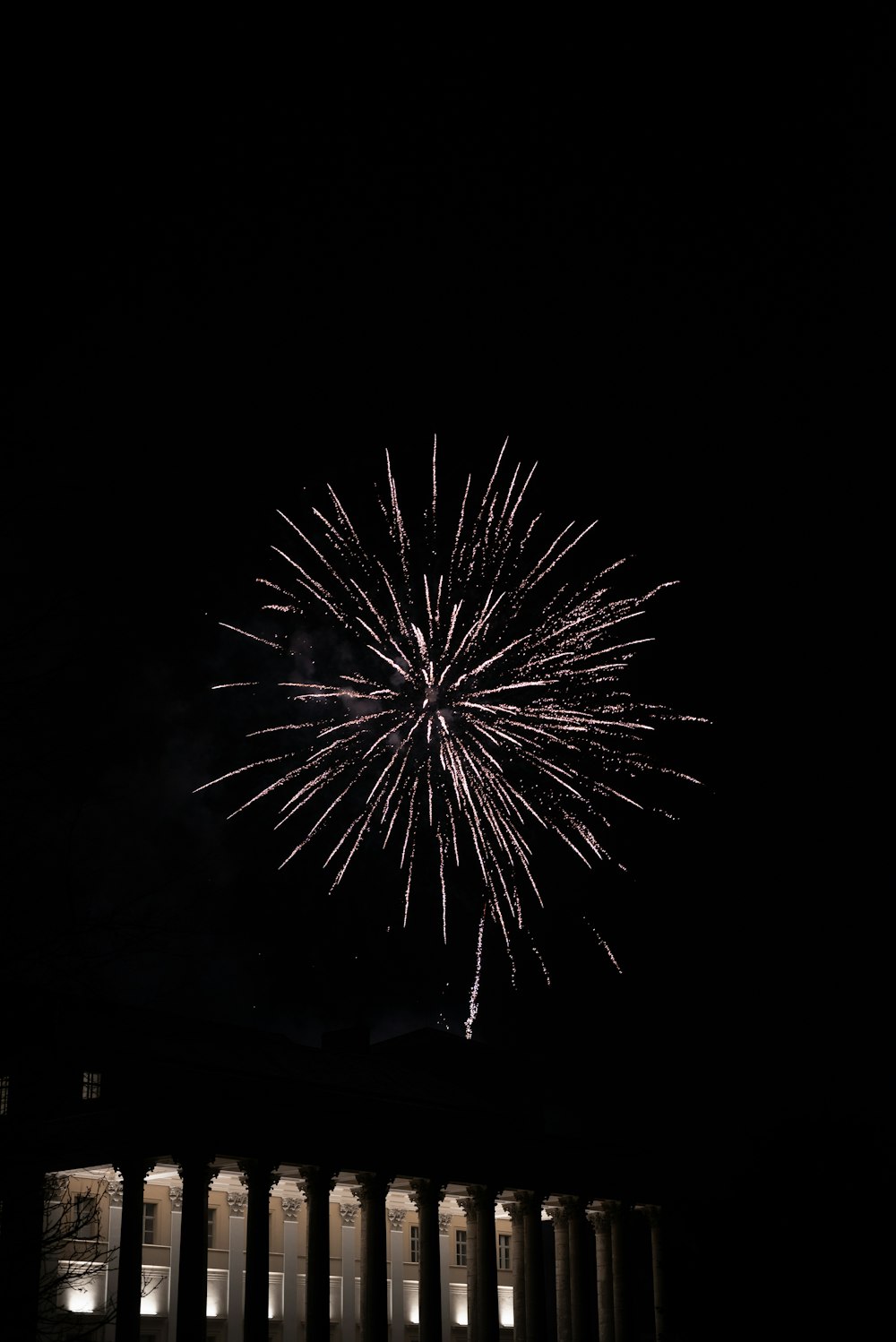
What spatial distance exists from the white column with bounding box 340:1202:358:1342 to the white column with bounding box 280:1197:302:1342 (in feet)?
10.3

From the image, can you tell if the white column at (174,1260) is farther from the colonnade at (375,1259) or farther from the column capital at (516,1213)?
the column capital at (516,1213)

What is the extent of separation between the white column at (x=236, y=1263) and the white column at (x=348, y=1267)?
6448 mm

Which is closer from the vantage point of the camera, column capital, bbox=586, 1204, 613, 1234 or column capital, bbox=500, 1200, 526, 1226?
column capital, bbox=500, 1200, 526, 1226

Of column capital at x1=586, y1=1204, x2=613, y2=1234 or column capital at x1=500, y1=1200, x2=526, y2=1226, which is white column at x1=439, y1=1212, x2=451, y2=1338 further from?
column capital at x1=586, y1=1204, x2=613, y2=1234

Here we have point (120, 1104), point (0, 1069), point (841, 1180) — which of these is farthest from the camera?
point (841, 1180)

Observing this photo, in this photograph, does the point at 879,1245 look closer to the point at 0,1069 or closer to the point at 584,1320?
the point at 584,1320

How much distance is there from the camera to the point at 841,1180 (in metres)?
54.9

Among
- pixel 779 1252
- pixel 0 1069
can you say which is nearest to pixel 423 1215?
pixel 779 1252

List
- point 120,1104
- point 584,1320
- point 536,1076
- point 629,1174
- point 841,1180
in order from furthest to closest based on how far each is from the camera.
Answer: point 536,1076, point 629,1174, point 584,1320, point 841,1180, point 120,1104

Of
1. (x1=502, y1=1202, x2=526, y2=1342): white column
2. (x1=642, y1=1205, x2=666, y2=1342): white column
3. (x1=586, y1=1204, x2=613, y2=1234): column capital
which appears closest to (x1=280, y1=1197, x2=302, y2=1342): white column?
(x1=502, y1=1202, x2=526, y2=1342): white column

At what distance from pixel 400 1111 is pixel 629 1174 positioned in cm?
1749

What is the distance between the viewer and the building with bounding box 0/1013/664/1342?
5188 cm

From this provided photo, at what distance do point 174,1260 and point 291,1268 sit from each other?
740 cm

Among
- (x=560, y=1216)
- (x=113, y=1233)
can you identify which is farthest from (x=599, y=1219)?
(x=113, y=1233)
